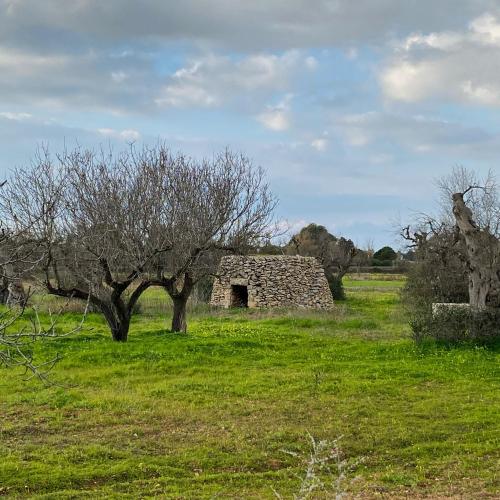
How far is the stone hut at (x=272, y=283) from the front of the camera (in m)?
31.6

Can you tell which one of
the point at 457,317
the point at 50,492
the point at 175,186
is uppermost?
the point at 175,186

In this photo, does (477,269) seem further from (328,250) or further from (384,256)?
(384,256)

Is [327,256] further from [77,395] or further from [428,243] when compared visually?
[77,395]

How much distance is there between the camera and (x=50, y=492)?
751 cm

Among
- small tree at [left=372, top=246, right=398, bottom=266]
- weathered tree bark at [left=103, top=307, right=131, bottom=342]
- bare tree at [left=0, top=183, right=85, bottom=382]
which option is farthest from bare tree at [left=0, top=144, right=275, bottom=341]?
small tree at [left=372, top=246, right=398, bottom=266]

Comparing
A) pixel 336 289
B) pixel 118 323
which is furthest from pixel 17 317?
pixel 336 289

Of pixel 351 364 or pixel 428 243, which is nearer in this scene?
pixel 351 364

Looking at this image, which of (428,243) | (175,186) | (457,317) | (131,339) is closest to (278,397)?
(457,317)

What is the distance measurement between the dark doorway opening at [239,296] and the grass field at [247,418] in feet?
45.6

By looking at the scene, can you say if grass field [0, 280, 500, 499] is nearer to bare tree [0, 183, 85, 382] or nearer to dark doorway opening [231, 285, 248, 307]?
bare tree [0, 183, 85, 382]

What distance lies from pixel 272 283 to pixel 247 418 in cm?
2084

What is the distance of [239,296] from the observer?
1314 inches

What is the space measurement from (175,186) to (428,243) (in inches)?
459

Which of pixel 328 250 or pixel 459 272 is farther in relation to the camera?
pixel 328 250
